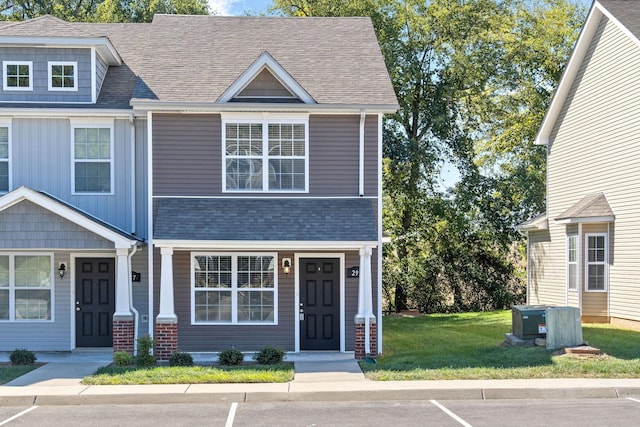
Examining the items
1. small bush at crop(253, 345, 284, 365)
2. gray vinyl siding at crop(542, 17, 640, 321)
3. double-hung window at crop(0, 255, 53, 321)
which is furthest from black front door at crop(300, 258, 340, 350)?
gray vinyl siding at crop(542, 17, 640, 321)

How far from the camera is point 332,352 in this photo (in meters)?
17.1

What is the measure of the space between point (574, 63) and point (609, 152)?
358 cm

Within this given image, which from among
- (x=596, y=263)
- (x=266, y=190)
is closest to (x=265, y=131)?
(x=266, y=190)

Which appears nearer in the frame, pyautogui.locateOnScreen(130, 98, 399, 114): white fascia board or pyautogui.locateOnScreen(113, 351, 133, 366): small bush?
pyautogui.locateOnScreen(113, 351, 133, 366): small bush

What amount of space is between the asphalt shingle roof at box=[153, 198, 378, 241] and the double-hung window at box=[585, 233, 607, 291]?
27.3ft

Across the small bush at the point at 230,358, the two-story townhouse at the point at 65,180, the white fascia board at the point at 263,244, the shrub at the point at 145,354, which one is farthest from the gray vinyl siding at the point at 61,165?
the small bush at the point at 230,358

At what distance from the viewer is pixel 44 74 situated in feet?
60.0

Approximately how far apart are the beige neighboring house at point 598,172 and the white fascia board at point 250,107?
25.0ft

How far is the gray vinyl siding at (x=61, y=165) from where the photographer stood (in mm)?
17797

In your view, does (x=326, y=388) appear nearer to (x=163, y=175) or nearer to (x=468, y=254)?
(x=163, y=175)

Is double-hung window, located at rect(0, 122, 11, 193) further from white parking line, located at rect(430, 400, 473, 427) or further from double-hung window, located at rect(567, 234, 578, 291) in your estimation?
double-hung window, located at rect(567, 234, 578, 291)

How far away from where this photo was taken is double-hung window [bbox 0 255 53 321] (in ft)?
57.8

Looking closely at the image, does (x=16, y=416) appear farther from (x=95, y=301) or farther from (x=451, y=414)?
(x=95, y=301)

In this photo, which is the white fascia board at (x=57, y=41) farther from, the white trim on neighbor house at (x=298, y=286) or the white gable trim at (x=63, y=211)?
the white trim on neighbor house at (x=298, y=286)
